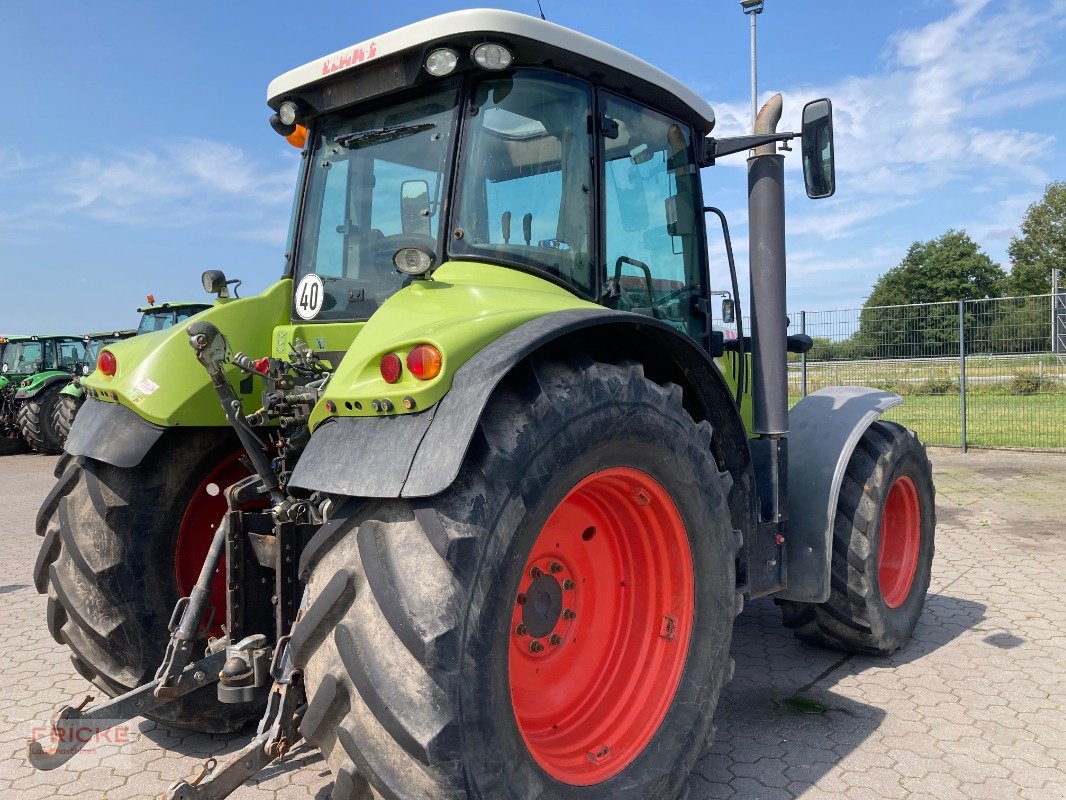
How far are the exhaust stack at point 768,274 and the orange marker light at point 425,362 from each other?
1.84 meters

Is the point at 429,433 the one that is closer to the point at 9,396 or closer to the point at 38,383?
the point at 38,383

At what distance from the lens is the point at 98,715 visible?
2334 millimetres

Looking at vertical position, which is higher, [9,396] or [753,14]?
[753,14]

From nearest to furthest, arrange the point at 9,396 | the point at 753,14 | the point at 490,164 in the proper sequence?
1. the point at 490,164
2. the point at 753,14
3. the point at 9,396

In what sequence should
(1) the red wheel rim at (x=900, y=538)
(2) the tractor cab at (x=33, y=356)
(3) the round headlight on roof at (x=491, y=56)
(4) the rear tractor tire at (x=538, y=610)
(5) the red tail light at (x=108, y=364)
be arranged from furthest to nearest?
(2) the tractor cab at (x=33, y=356) < (1) the red wheel rim at (x=900, y=538) < (5) the red tail light at (x=108, y=364) < (3) the round headlight on roof at (x=491, y=56) < (4) the rear tractor tire at (x=538, y=610)

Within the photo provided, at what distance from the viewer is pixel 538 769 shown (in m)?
2.10

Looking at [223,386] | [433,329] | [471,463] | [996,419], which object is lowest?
[996,419]

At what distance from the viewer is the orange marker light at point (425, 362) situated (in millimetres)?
2025

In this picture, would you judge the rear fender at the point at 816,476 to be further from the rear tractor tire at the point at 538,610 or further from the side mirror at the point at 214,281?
the side mirror at the point at 214,281

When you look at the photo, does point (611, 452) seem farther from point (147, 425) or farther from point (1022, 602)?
point (1022, 602)

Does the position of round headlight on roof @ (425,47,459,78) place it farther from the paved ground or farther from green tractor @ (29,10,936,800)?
the paved ground

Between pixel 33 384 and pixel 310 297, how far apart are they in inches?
544

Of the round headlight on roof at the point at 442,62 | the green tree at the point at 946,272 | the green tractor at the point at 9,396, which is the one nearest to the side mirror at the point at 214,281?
the round headlight on roof at the point at 442,62

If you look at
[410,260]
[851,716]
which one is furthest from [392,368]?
[851,716]
